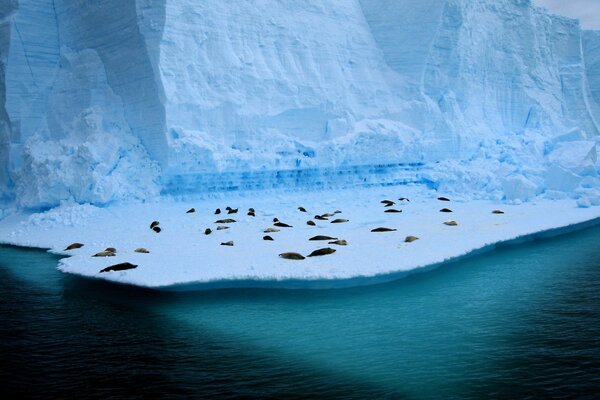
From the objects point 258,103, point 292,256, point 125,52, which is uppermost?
point 125,52

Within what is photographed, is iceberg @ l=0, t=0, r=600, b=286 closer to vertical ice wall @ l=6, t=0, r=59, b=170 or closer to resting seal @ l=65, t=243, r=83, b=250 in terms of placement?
vertical ice wall @ l=6, t=0, r=59, b=170

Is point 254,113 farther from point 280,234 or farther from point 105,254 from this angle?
point 105,254

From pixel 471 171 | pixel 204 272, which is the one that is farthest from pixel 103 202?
pixel 471 171

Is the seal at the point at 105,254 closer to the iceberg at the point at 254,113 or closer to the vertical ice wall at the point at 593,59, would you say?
the iceberg at the point at 254,113

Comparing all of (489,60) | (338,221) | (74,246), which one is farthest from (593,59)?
(74,246)

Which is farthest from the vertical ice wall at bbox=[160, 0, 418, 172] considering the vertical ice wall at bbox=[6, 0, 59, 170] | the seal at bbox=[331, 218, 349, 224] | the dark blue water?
the dark blue water

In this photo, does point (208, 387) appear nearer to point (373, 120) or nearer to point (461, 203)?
point (461, 203)
